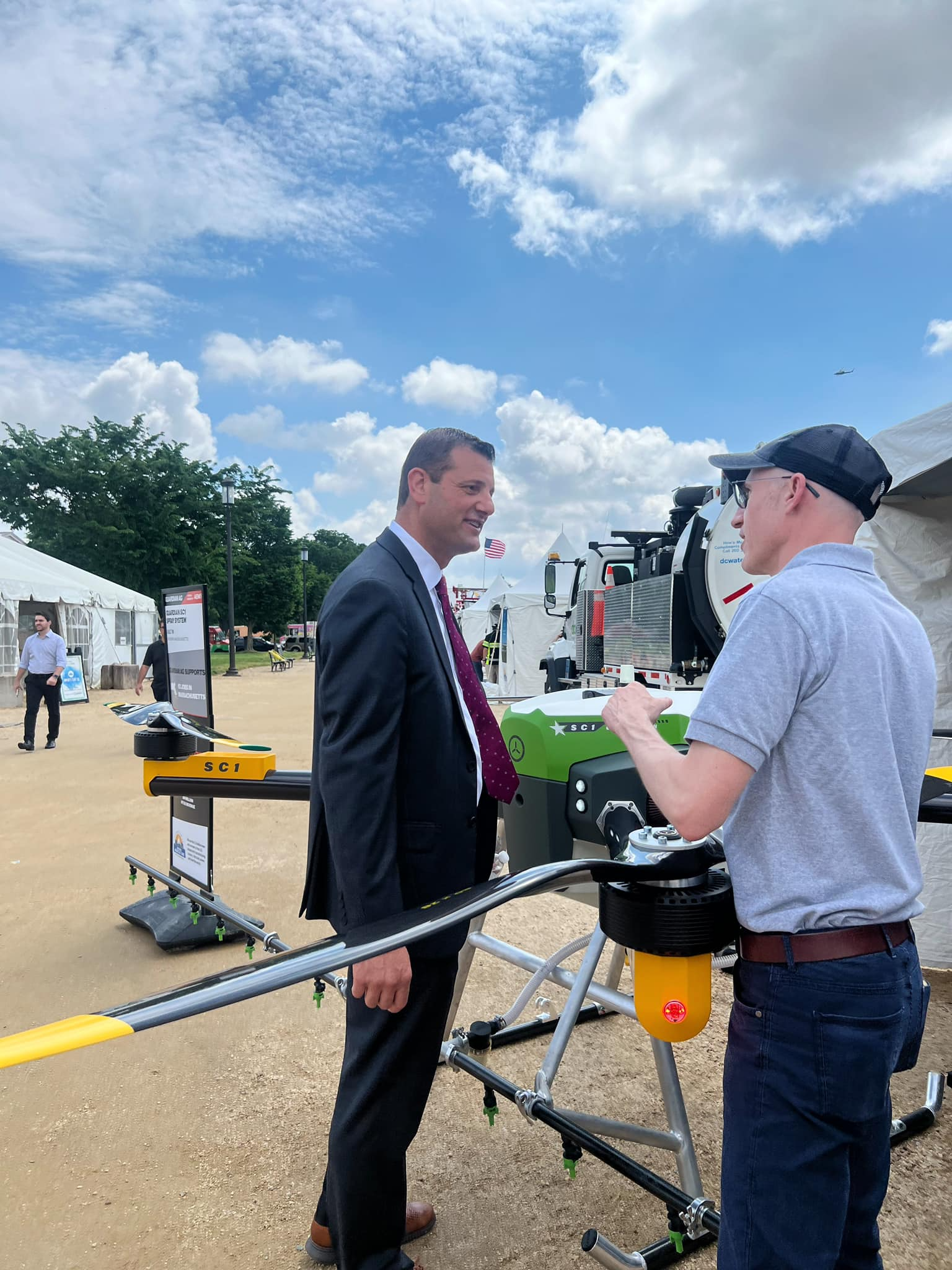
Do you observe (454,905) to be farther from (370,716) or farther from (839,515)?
(839,515)

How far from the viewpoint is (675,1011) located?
Result: 1431mm

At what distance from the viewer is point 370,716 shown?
1.72m

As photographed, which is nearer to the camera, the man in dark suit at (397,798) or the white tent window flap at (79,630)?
the man in dark suit at (397,798)

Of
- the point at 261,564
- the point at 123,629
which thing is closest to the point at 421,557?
the point at 123,629

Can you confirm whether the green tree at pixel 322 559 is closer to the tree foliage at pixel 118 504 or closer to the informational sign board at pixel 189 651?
the tree foliage at pixel 118 504

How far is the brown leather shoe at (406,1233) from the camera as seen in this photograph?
2.17 metres

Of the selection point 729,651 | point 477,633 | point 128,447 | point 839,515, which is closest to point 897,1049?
point 729,651

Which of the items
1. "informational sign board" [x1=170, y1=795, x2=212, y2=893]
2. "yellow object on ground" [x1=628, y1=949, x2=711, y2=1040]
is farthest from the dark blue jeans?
"informational sign board" [x1=170, y1=795, x2=212, y2=893]

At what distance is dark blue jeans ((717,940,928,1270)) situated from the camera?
127 centimetres

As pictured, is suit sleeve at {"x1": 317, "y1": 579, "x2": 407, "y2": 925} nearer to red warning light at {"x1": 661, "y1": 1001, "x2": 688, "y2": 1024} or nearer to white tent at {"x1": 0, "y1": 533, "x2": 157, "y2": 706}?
red warning light at {"x1": 661, "y1": 1001, "x2": 688, "y2": 1024}

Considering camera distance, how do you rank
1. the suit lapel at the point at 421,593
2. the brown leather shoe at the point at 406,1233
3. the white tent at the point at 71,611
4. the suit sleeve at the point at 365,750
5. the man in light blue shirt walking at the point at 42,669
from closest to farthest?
the suit sleeve at the point at 365,750 → the suit lapel at the point at 421,593 → the brown leather shoe at the point at 406,1233 → the man in light blue shirt walking at the point at 42,669 → the white tent at the point at 71,611

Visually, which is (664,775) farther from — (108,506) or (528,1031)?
(108,506)

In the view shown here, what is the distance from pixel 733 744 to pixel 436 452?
115 cm

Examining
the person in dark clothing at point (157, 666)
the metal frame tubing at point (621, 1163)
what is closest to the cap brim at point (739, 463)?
the metal frame tubing at point (621, 1163)
